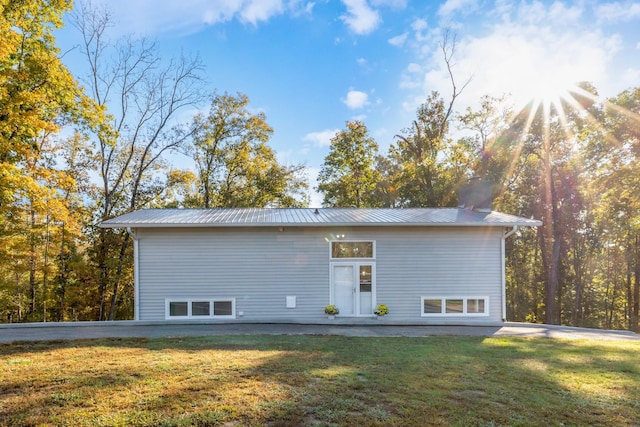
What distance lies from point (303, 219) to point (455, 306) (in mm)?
4618

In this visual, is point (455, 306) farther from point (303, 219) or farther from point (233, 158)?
point (233, 158)

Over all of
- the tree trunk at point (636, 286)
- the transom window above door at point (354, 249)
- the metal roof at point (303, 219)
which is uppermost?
the metal roof at point (303, 219)

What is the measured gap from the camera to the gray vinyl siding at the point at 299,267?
8727mm

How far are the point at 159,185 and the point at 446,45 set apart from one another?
1586 centimetres

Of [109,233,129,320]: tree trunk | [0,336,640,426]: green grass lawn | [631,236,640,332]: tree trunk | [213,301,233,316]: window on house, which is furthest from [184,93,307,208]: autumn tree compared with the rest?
[631,236,640,332]: tree trunk

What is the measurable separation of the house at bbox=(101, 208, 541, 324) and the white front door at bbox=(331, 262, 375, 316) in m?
0.03

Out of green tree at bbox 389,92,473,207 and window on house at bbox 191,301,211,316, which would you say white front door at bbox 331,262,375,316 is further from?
green tree at bbox 389,92,473,207

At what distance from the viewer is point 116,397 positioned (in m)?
3.19

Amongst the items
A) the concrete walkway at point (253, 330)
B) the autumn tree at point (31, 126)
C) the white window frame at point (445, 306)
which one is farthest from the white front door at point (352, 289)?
the autumn tree at point (31, 126)

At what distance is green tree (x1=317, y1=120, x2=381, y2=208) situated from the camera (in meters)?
20.1

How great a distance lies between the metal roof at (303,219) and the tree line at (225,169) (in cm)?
324

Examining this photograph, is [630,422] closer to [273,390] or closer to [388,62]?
[273,390]

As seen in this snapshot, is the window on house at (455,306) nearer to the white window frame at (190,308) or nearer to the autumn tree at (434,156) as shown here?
the white window frame at (190,308)

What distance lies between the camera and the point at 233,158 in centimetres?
1841
